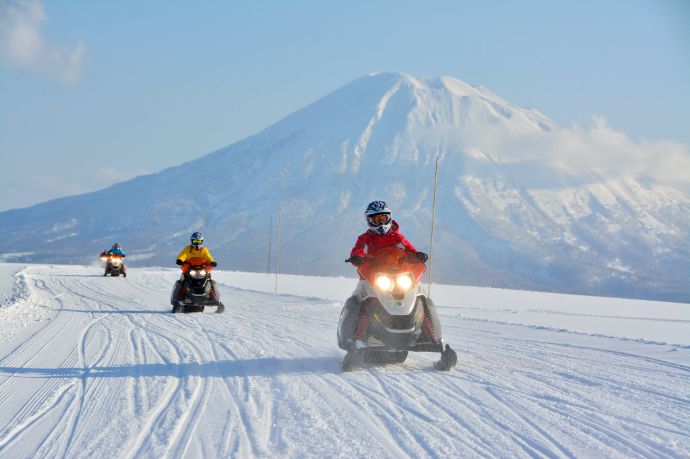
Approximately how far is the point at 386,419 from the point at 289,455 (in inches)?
48.2

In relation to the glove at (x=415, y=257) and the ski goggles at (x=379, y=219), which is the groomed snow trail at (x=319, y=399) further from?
the ski goggles at (x=379, y=219)

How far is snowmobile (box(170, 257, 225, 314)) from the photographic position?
625 inches

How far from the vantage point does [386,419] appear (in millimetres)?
5578

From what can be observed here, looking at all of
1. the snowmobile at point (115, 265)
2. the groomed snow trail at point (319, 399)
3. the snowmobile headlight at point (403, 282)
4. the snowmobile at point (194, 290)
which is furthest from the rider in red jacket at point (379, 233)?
the snowmobile at point (115, 265)

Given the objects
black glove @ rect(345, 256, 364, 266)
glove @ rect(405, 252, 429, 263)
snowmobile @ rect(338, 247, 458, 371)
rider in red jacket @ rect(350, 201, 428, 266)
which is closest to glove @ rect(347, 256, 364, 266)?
black glove @ rect(345, 256, 364, 266)

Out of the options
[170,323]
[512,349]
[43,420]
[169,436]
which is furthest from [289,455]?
[170,323]

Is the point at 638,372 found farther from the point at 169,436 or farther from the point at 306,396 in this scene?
the point at 169,436

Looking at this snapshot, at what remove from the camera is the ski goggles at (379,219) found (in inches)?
331

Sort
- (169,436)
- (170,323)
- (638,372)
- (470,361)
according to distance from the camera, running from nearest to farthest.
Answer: (169,436)
(638,372)
(470,361)
(170,323)

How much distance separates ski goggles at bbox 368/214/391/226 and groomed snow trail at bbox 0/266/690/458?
1.81m

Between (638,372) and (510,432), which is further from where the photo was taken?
(638,372)

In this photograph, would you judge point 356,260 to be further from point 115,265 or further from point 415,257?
point 115,265

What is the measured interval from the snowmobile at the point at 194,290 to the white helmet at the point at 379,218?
844cm

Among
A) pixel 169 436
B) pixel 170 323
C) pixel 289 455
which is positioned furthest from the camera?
pixel 170 323
